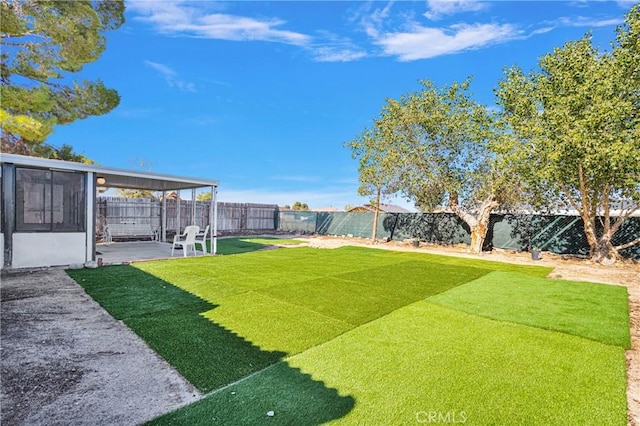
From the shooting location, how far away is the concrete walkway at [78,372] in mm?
2186

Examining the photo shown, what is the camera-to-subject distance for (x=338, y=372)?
2771mm

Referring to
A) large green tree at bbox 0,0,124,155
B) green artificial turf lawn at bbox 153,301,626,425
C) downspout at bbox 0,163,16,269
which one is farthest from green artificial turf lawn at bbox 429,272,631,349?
large green tree at bbox 0,0,124,155

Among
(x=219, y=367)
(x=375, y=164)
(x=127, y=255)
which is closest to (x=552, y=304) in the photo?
(x=219, y=367)

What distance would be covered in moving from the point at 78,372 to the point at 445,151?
43.1 feet

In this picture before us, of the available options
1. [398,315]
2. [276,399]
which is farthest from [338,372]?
[398,315]

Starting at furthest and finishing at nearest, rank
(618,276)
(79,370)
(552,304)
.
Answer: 1. (618,276)
2. (552,304)
3. (79,370)

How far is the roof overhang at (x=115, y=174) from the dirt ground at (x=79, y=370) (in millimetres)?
2743

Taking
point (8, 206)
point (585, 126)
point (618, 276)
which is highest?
point (585, 126)

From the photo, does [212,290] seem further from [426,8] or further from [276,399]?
[426,8]

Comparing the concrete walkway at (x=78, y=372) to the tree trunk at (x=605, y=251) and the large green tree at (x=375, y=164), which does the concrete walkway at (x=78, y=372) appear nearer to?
the large green tree at (x=375, y=164)

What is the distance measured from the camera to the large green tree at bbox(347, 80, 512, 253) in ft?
40.9

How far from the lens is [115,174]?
786cm

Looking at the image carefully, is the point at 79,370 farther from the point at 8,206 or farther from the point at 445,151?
the point at 445,151

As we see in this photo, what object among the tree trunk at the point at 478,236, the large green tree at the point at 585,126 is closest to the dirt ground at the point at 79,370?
the large green tree at the point at 585,126
